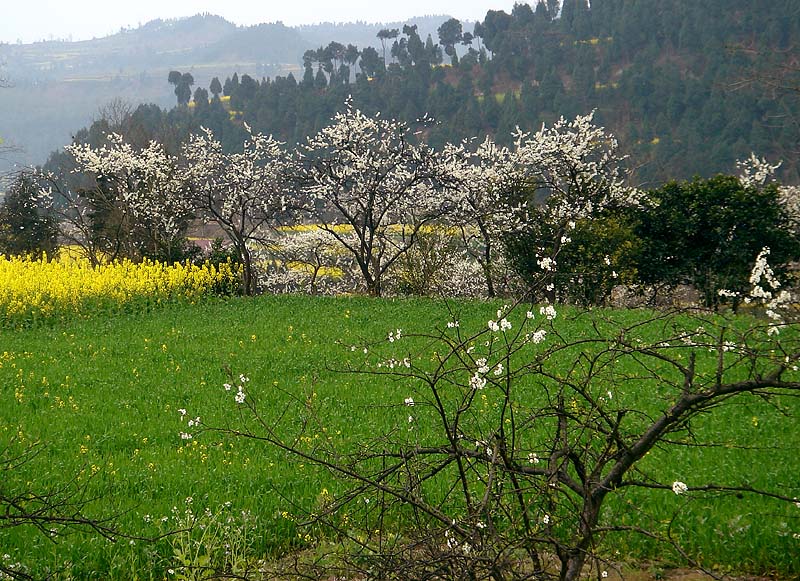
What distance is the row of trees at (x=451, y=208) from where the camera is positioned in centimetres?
1611

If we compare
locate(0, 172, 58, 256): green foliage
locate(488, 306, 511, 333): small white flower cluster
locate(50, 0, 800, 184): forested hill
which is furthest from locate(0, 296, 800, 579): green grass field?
locate(50, 0, 800, 184): forested hill

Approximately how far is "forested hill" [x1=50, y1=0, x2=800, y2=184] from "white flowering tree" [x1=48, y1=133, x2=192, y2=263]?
12497mm

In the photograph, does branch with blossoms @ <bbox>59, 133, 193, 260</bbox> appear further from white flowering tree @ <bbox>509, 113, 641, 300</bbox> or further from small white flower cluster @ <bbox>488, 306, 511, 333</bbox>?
small white flower cluster @ <bbox>488, 306, 511, 333</bbox>

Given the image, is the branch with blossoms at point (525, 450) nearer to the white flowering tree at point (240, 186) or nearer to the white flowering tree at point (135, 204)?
the white flowering tree at point (240, 186)

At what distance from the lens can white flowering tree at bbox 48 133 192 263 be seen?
21.2 meters

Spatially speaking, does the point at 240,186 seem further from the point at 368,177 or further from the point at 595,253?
the point at 595,253

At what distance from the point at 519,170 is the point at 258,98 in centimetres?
4975

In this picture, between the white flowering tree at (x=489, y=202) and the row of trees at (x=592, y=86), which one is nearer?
the white flowering tree at (x=489, y=202)

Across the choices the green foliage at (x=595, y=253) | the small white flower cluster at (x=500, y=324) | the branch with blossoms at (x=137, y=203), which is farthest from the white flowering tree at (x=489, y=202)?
the small white flower cluster at (x=500, y=324)

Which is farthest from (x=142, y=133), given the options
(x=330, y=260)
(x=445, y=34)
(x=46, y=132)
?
(x=46, y=132)

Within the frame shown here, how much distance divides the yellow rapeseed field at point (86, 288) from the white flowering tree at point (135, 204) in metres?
2.97

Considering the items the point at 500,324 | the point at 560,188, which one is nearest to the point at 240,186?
the point at 560,188

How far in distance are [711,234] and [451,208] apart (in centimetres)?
626

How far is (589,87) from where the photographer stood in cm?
5228
